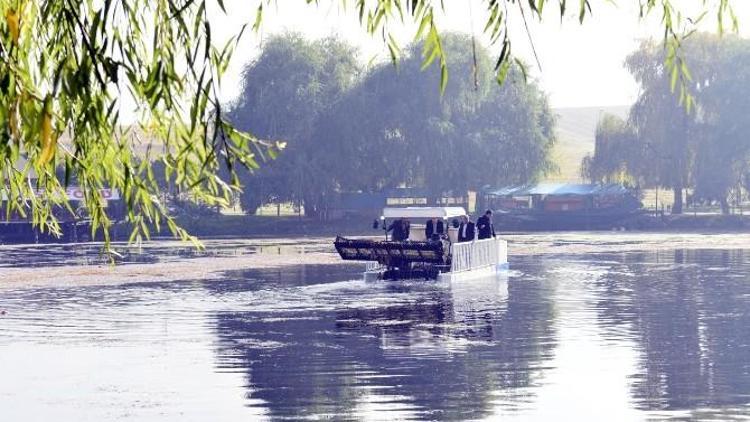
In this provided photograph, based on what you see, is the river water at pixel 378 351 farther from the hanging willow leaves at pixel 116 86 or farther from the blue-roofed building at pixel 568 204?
the blue-roofed building at pixel 568 204

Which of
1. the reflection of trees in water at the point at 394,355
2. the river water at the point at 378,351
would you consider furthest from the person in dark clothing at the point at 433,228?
the reflection of trees in water at the point at 394,355

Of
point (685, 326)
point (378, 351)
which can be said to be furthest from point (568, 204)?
point (378, 351)

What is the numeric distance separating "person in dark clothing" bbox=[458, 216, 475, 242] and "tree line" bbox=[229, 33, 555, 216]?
54.0 metres

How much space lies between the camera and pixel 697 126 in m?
100

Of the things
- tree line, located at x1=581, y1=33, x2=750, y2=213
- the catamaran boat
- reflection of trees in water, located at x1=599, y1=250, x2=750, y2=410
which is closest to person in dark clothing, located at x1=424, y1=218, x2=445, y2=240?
the catamaran boat

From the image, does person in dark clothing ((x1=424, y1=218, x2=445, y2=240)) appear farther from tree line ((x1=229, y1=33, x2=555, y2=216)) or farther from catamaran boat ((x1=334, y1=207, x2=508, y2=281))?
tree line ((x1=229, y1=33, x2=555, y2=216))

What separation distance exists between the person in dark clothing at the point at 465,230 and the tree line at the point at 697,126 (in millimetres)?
57376

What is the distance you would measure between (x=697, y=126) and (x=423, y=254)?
62.2 meters

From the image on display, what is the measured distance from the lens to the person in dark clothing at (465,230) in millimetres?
43562

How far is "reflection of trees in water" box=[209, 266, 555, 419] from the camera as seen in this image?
19391 millimetres

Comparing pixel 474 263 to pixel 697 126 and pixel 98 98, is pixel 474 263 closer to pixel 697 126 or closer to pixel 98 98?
pixel 98 98

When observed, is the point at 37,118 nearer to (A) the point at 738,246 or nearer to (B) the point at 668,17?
(B) the point at 668,17

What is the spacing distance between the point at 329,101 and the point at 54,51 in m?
91.7

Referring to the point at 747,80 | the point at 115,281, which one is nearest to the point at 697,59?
the point at 747,80
